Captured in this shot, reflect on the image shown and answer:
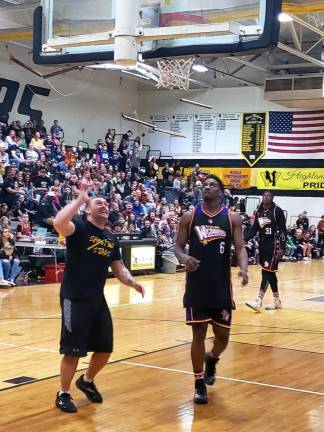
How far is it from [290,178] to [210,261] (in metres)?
24.5

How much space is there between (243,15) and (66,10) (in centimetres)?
216

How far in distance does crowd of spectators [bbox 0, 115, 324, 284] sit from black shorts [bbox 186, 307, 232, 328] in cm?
703

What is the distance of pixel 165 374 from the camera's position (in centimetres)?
640

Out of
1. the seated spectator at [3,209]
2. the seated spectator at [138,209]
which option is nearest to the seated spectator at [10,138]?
the seated spectator at [138,209]

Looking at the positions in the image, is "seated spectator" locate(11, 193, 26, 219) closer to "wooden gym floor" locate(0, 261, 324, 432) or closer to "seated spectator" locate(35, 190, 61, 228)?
"seated spectator" locate(35, 190, 61, 228)

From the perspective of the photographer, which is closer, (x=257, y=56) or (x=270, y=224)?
(x=270, y=224)

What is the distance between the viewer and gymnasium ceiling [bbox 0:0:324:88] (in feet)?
60.4

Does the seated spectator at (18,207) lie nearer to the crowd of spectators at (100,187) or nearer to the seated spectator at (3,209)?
the crowd of spectators at (100,187)

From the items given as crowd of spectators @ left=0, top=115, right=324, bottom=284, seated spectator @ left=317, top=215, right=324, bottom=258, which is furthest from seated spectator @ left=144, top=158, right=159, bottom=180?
seated spectator @ left=317, top=215, right=324, bottom=258

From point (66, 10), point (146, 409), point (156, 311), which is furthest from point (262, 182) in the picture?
point (146, 409)

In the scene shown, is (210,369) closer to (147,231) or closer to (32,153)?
(147,231)

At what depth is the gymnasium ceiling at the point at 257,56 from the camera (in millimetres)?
18406

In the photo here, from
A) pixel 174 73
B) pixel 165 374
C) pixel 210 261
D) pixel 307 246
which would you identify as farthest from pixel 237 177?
pixel 210 261

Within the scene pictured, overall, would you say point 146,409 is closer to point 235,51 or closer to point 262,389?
point 262,389
